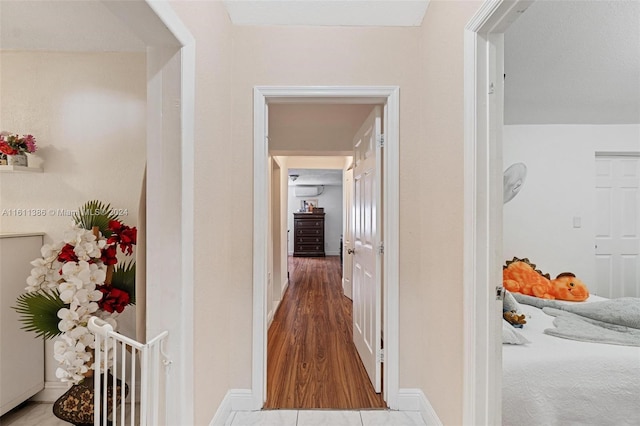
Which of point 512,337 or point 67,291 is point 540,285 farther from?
point 67,291

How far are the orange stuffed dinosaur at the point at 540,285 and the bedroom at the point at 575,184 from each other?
30 centimetres

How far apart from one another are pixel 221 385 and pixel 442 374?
1.22 m

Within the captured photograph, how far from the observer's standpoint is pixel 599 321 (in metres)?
2.19

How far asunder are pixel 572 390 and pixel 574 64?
2287 millimetres

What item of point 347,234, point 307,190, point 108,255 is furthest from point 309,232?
point 108,255

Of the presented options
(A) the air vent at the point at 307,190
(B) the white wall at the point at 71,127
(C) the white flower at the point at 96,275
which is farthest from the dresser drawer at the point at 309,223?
(C) the white flower at the point at 96,275

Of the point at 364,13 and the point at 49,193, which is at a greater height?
the point at 364,13

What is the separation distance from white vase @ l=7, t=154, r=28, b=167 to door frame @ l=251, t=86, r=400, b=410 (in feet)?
4.73

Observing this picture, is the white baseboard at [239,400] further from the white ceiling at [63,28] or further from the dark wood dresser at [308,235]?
the dark wood dresser at [308,235]

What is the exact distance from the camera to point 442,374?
1655mm

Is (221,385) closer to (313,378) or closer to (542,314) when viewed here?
(313,378)

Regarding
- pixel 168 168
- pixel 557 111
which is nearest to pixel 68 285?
pixel 168 168

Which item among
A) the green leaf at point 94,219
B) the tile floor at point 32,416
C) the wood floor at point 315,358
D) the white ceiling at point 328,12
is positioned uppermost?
the white ceiling at point 328,12

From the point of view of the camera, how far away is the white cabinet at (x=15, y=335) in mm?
1920
